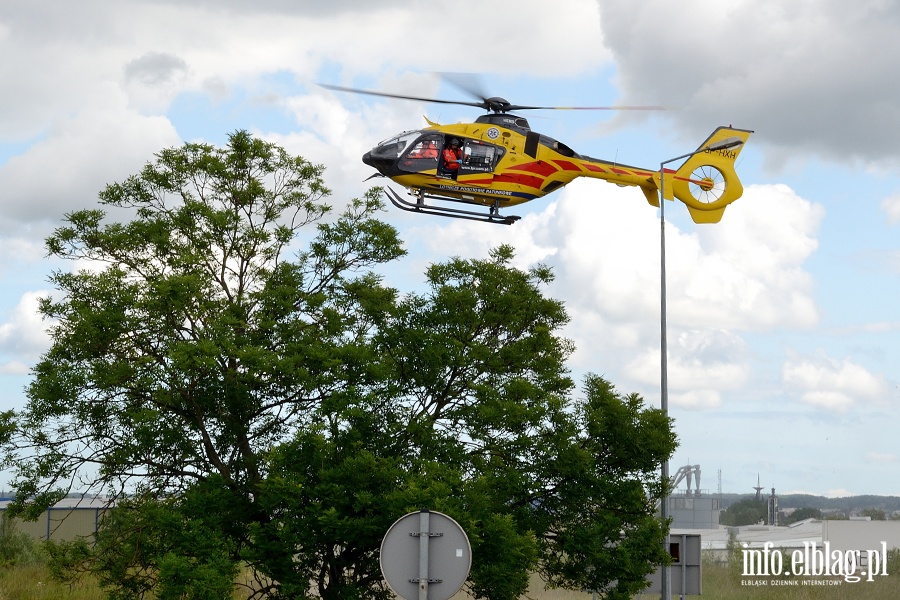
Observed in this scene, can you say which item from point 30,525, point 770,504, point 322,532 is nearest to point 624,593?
point 322,532

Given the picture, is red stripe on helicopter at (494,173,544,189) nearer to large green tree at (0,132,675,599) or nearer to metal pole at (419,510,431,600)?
large green tree at (0,132,675,599)

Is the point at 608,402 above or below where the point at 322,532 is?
above

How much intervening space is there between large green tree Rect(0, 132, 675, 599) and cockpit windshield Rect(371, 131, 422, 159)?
2435mm

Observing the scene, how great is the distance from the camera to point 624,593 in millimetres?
26234

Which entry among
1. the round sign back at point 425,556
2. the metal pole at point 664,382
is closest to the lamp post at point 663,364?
the metal pole at point 664,382

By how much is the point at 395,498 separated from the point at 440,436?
4.10m

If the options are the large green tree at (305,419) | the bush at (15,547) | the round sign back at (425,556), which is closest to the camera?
the round sign back at (425,556)

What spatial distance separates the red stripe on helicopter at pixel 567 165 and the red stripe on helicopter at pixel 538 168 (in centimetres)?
25

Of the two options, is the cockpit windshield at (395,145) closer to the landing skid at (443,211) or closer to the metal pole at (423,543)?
the landing skid at (443,211)

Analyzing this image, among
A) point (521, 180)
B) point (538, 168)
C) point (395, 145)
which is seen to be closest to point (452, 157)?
point (395, 145)

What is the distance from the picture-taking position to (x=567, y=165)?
32.2 meters

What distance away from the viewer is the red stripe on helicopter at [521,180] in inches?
1188

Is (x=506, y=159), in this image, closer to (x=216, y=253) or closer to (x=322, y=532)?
(x=216, y=253)

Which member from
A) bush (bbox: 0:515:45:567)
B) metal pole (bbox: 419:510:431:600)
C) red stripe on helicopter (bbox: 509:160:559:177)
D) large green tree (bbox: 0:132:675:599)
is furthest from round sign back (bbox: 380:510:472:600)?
bush (bbox: 0:515:45:567)
